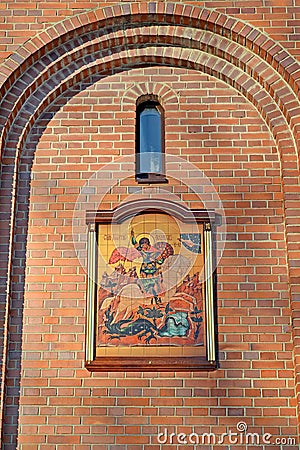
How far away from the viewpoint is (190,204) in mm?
7012

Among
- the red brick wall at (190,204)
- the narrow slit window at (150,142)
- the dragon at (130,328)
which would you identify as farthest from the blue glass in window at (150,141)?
the dragon at (130,328)

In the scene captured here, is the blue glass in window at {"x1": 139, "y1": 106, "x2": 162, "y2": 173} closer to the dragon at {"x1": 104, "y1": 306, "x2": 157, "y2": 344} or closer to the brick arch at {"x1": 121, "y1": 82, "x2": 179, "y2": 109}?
the brick arch at {"x1": 121, "y1": 82, "x2": 179, "y2": 109}

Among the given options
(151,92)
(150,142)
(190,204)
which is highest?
(151,92)

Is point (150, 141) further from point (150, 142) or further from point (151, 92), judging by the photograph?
point (151, 92)

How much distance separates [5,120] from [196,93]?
1731 millimetres

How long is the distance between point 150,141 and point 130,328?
5.75 ft

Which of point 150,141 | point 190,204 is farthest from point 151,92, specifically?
point 190,204

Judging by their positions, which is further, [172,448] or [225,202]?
[225,202]

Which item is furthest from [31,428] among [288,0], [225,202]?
[288,0]

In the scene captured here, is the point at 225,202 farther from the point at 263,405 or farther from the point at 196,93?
the point at 263,405

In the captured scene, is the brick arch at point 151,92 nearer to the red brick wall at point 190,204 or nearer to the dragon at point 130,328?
the red brick wall at point 190,204

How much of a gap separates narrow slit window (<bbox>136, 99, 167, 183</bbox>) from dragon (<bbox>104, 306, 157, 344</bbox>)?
127cm

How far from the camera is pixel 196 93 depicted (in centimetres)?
742

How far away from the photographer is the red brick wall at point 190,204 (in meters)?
6.40
